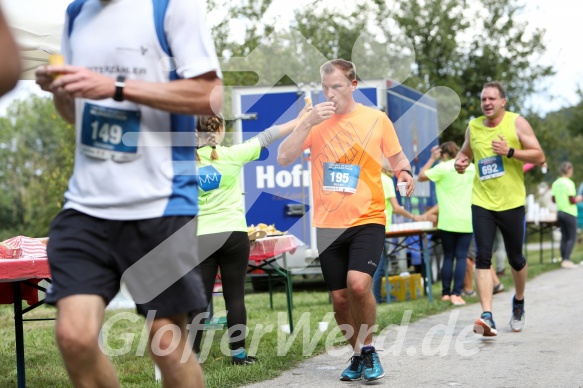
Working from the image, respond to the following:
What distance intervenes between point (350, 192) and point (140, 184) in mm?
3113

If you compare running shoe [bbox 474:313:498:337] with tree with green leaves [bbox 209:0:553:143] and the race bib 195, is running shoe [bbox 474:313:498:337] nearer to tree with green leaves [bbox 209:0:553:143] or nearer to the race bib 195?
the race bib 195

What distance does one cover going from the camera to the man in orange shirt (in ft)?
20.5

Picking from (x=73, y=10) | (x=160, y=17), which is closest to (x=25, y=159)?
(x=73, y=10)

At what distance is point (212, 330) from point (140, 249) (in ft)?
18.0

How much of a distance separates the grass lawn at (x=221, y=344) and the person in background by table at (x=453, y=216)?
406mm

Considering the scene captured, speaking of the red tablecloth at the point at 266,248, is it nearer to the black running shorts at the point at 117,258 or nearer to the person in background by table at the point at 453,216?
the person in background by table at the point at 453,216

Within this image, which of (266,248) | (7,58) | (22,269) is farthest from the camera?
(266,248)

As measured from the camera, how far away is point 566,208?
19.0 m

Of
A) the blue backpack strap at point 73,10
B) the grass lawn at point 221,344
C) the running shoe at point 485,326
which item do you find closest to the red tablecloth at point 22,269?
the grass lawn at point 221,344

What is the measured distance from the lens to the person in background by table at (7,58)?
80.1 inches

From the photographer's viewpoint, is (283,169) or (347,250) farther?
(283,169)

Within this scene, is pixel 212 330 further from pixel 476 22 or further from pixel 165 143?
pixel 476 22

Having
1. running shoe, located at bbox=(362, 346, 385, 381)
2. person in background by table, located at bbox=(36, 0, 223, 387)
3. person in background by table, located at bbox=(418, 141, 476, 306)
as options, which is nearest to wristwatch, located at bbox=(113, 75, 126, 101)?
person in background by table, located at bbox=(36, 0, 223, 387)

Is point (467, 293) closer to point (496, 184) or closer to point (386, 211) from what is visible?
point (386, 211)
